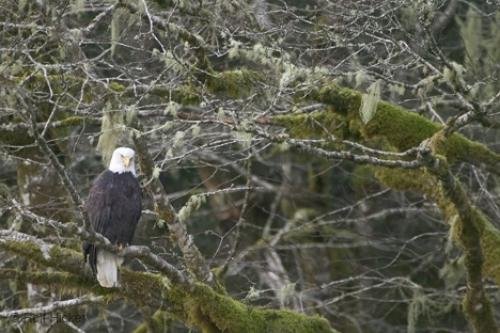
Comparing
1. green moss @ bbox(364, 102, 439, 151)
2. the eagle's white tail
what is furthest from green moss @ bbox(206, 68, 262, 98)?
the eagle's white tail

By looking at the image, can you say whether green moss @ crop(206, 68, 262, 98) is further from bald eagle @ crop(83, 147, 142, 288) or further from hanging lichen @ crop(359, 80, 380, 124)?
hanging lichen @ crop(359, 80, 380, 124)

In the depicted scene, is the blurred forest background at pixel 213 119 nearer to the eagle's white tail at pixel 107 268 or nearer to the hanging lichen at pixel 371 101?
the hanging lichen at pixel 371 101

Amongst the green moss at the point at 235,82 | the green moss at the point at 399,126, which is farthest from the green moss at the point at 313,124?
the green moss at the point at 235,82

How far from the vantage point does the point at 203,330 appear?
689cm

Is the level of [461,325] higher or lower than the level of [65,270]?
lower

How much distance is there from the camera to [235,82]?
305 inches

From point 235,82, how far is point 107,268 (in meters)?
1.87

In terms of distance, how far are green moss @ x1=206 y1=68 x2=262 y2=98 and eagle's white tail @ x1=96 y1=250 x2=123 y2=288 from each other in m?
1.72

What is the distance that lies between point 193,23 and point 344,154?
82.3 inches

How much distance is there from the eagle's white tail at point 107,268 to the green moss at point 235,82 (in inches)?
67.6

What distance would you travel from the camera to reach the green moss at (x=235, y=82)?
7699mm

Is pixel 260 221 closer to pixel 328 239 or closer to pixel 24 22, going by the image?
pixel 328 239

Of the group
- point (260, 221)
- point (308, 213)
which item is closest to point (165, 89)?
point (308, 213)

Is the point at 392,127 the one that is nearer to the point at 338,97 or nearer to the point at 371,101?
the point at 338,97
